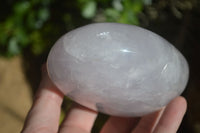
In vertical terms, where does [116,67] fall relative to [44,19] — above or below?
above

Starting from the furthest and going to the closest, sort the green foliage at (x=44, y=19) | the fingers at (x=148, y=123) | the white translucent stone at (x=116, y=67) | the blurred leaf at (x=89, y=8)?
the green foliage at (x=44, y=19), the blurred leaf at (x=89, y=8), the fingers at (x=148, y=123), the white translucent stone at (x=116, y=67)

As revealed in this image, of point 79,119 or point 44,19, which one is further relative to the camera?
point 44,19

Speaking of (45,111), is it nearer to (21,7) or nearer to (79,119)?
(79,119)

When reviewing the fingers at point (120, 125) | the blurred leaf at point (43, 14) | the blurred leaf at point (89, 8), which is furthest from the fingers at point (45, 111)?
the blurred leaf at point (43, 14)

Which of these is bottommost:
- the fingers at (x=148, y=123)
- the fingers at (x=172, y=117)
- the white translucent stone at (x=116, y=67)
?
the fingers at (x=148, y=123)

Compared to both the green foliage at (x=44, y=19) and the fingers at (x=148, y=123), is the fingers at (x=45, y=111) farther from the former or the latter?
the green foliage at (x=44, y=19)

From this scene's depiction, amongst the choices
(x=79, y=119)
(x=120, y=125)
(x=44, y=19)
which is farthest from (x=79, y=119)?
(x=44, y=19)

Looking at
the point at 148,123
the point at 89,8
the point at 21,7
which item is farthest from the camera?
the point at 21,7

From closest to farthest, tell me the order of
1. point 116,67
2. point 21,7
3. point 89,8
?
point 116,67 → point 89,8 → point 21,7
